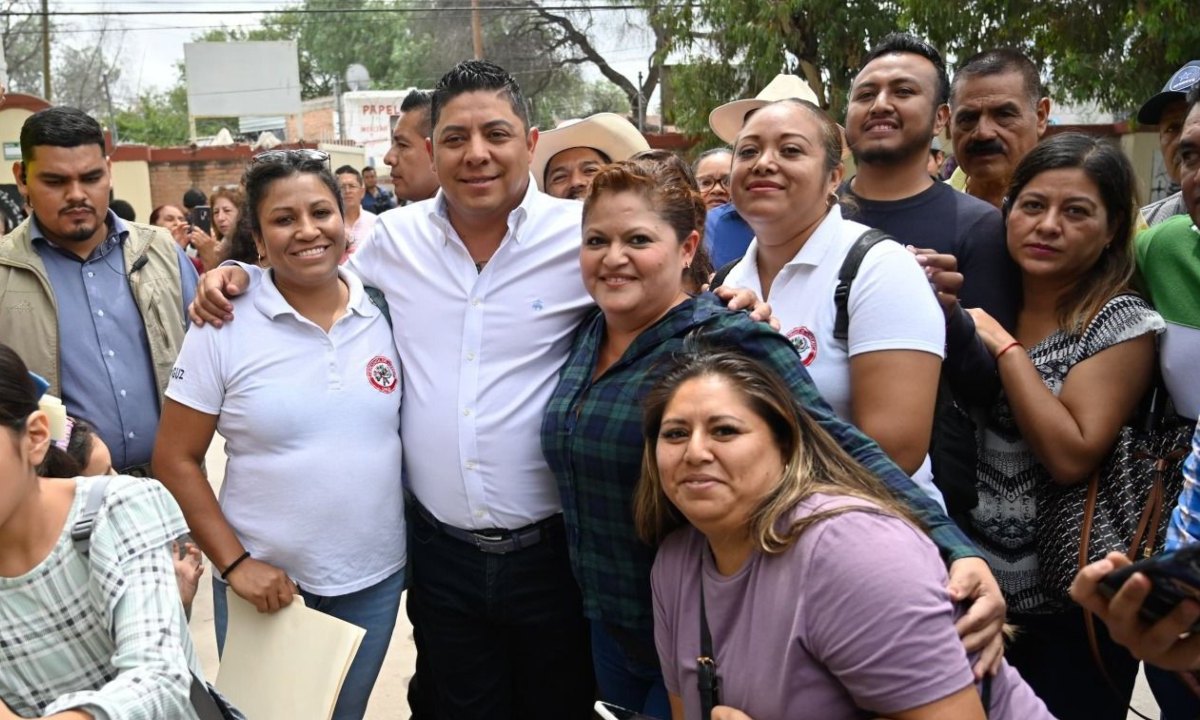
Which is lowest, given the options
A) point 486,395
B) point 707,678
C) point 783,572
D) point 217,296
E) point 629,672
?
point 629,672

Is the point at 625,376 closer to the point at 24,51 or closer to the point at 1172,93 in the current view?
the point at 1172,93

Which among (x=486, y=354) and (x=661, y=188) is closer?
(x=661, y=188)

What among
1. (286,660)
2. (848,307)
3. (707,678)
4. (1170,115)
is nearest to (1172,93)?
(1170,115)

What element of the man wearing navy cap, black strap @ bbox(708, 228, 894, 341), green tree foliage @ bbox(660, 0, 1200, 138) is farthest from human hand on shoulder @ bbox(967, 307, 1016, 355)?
green tree foliage @ bbox(660, 0, 1200, 138)

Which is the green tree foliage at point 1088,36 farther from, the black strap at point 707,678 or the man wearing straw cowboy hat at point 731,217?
the black strap at point 707,678

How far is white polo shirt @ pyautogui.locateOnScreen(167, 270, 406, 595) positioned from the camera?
8.41 ft

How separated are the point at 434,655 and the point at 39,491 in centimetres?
121

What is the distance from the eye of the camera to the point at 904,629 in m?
1.73

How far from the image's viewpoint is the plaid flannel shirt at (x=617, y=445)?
2.24 meters

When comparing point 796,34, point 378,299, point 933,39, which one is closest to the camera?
point 378,299

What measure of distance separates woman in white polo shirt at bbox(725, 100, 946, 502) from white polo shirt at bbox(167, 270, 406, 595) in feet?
3.42

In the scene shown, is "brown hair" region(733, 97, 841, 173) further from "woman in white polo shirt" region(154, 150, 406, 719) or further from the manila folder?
the manila folder

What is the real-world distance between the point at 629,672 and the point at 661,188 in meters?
1.16

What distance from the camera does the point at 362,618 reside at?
9.05 ft
